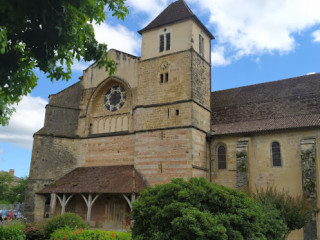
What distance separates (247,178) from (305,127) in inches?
185

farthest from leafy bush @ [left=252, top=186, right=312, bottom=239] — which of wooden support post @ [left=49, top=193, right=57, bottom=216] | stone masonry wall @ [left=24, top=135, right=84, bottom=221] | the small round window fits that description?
stone masonry wall @ [left=24, top=135, right=84, bottom=221]

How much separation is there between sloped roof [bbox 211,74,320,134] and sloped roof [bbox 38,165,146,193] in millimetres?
6850

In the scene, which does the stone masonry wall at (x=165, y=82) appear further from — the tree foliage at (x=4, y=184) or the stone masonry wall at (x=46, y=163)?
the tree foliage at (x=4, y=184)

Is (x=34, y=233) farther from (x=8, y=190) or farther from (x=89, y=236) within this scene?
(x=8, y=190)

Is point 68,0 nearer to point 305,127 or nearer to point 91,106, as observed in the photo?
point 305,127

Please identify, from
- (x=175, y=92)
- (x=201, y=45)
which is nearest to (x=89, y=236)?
(x=175, y=92)

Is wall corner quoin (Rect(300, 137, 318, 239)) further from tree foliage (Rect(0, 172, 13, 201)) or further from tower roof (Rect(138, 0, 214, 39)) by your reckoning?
tree foliage (Rect(0, 172, 13, 201))

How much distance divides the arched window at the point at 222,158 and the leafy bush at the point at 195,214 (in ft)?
39.0

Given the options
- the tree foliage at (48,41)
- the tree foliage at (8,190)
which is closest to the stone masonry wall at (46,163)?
the tree foliage at (48,41)

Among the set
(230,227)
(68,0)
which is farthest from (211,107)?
(68,0)

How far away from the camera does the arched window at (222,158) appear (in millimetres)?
21594

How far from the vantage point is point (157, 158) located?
20.6 meters

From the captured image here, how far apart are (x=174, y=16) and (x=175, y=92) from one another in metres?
6.27

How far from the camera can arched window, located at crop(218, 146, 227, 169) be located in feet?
70.8
